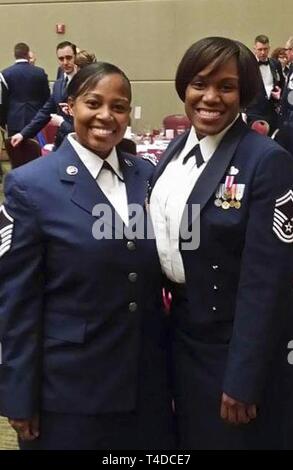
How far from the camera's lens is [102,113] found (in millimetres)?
1638

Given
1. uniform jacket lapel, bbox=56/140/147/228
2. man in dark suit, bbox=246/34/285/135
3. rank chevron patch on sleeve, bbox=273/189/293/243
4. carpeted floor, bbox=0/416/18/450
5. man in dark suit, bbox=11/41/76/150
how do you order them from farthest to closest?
man in dark suit, bbox=246/34/285/135 → man in dark suit, bbox=11/41/76/150 → carpeted floor, bbox=0/416/18/450 → uniform jacket lapel, bbox=56/140/147/228 → rank chevron patch on sleeve, bbox=273/189/293/243

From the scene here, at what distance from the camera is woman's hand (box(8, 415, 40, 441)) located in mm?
1678

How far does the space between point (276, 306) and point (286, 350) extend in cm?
17

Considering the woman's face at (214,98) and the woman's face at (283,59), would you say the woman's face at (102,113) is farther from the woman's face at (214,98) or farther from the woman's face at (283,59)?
the woman's face at (283,59)

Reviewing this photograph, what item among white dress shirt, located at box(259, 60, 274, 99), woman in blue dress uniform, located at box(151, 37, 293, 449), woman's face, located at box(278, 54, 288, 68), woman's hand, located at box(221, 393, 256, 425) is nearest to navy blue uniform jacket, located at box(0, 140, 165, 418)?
woman in blue dress uniform, located at box(151, 37, 293, 449)

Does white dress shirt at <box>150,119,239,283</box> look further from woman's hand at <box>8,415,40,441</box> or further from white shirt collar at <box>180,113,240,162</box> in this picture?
woman's hand at <box>8,415,40,441</box>

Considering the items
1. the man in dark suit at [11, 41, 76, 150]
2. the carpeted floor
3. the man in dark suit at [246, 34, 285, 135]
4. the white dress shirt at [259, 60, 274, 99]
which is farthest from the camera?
the white dress shirt at [259, 60, 274, 99]

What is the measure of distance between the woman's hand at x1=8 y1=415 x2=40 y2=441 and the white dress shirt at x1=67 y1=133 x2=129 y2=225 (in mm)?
559

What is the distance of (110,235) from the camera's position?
1638 millimetres

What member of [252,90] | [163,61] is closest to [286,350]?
[252,90]

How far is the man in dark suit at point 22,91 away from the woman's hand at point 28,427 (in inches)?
225

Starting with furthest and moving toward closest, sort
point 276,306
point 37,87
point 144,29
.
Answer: point 144,29 < point 37,87 < point 276,306

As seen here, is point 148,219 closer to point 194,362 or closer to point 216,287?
point 216,287

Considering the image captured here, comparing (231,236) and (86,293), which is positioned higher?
(231,236)
